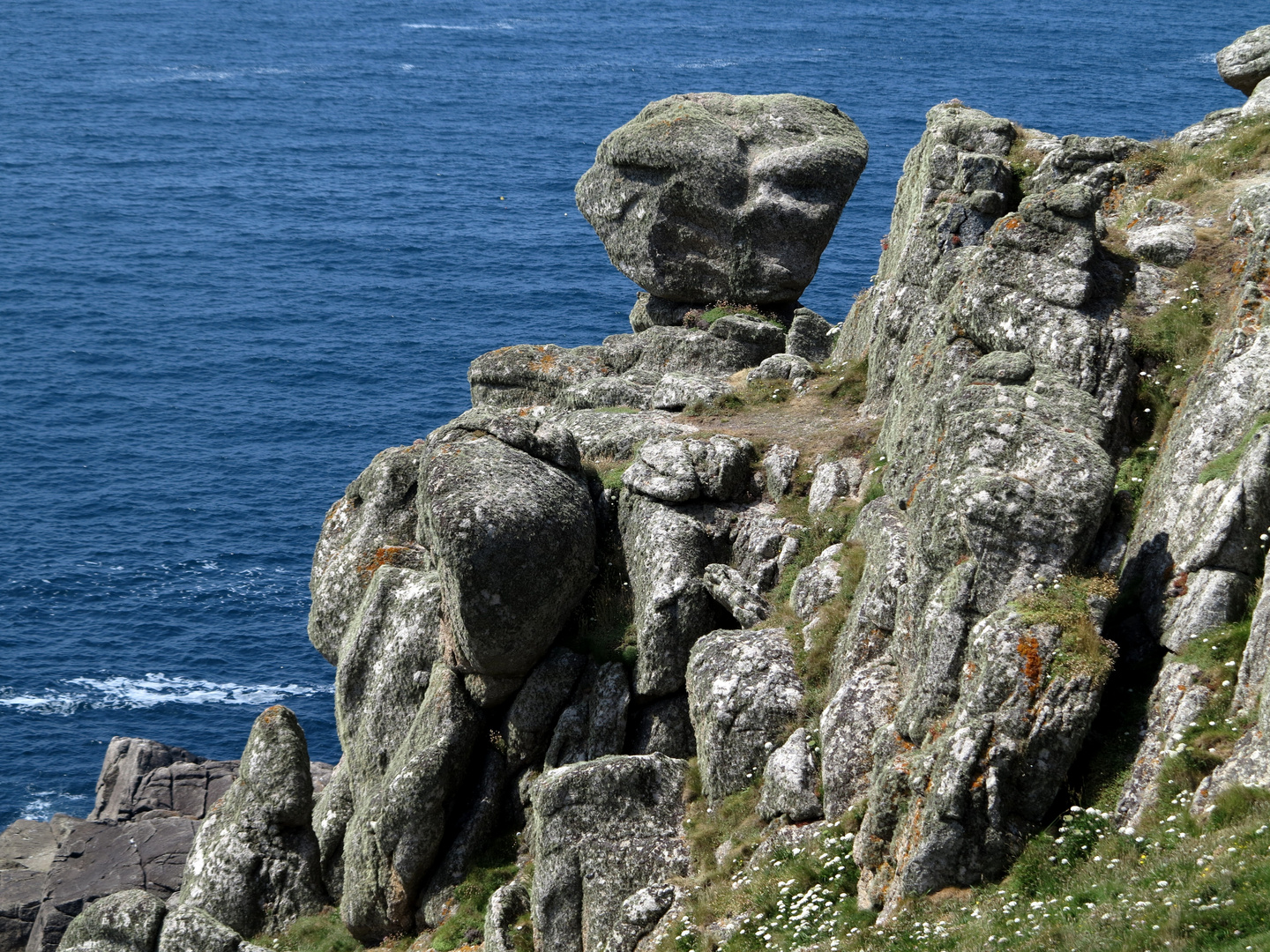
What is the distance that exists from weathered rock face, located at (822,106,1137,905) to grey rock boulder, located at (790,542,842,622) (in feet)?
4.30

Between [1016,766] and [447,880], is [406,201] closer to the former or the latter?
[447,880]

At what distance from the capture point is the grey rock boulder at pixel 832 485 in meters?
36.1

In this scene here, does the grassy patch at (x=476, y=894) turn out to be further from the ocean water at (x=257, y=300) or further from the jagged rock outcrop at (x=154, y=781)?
the ocean water at (x=257, y=300)

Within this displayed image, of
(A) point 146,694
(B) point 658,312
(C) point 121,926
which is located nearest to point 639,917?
(C) point 121,926

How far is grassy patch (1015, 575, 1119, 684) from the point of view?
2306 centimetres

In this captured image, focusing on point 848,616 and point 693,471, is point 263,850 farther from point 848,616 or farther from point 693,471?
point 848,616

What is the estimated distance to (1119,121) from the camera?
5738 inches

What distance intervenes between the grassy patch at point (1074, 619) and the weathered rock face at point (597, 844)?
11.0 meters

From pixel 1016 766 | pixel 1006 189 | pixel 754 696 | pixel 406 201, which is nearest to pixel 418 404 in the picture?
pixel 406 201

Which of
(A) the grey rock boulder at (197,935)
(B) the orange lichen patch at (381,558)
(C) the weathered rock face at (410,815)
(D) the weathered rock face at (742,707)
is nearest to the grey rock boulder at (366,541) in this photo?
(B) the orange lichen patch at (381,558)

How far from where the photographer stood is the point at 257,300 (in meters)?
124

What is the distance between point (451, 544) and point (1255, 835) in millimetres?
21223

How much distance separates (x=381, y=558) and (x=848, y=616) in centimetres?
1642

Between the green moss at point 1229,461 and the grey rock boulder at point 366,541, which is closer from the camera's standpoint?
the green moss at point 1229,461
